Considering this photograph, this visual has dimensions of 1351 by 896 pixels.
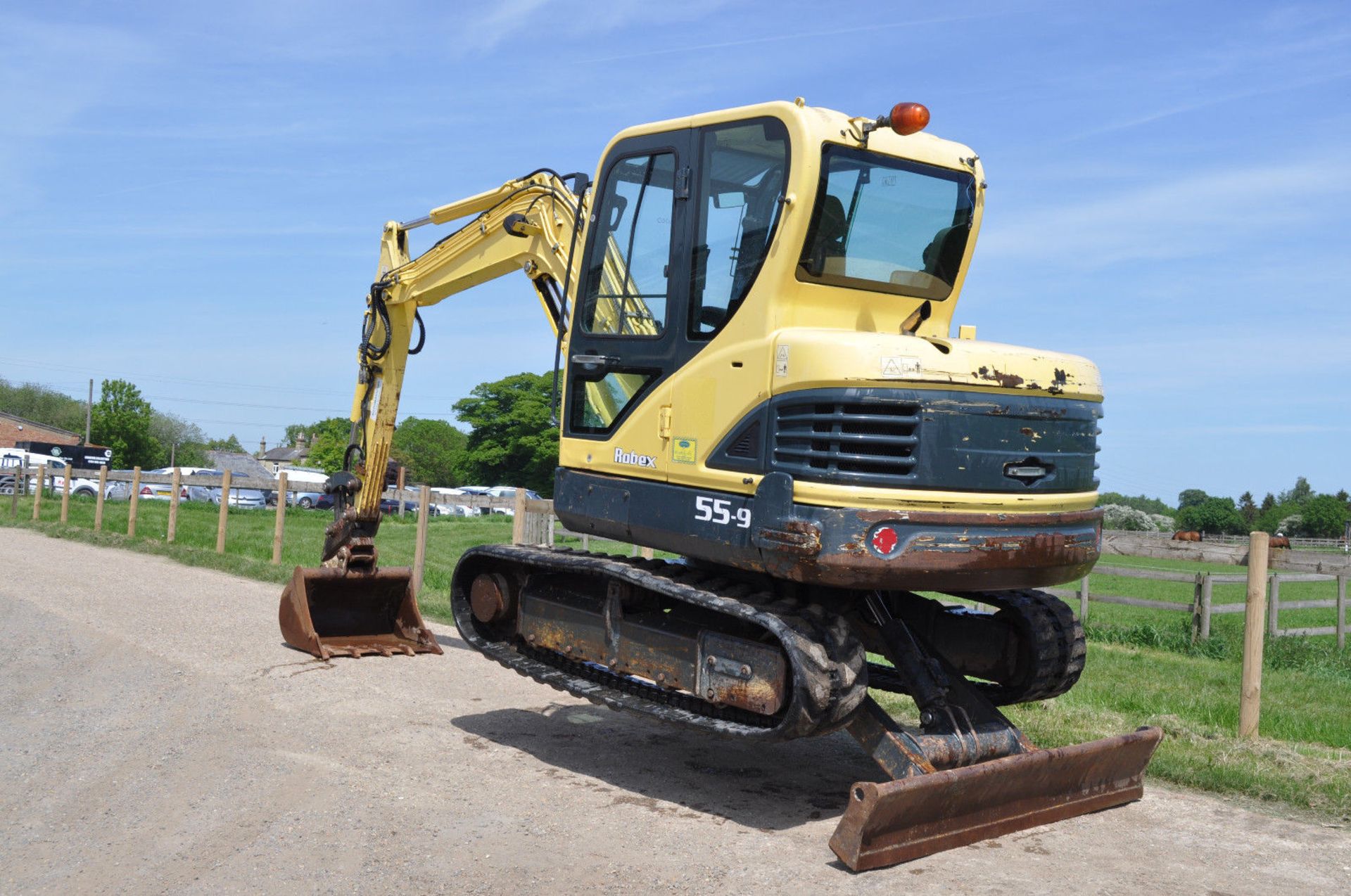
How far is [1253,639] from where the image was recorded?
28.3ft

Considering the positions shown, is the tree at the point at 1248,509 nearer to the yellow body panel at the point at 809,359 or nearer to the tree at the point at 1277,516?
the tree at the point at 1277,516

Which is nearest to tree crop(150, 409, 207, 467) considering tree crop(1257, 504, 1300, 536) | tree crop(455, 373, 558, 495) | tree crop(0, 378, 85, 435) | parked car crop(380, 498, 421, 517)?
tree crop(0, 378, 85, 435)

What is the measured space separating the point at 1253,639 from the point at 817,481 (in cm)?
450

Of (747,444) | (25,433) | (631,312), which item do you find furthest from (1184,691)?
(25,433)

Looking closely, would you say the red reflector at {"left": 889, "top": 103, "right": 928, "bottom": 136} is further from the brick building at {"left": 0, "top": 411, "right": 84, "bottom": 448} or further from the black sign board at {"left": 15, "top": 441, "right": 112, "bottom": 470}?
the brick building at {"left": 0, "top": 411, "right": 84, "bottom": 448}

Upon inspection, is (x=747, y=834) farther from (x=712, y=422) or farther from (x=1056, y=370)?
(x=1056, y=370)

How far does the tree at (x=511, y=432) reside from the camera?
260 ft

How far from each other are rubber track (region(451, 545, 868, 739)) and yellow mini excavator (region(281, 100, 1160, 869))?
2cm

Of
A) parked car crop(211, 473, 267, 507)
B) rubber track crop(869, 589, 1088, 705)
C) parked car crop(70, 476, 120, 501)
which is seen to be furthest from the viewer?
parked car crop(211, 473, 267, 507)

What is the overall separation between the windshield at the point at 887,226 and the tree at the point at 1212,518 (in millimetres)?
100363

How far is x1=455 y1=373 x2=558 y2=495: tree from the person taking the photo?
260ft

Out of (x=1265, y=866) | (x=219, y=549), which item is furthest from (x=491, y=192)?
(x=219, y=549)

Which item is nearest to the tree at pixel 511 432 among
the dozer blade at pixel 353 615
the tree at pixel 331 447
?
the tree at pixel 331 447

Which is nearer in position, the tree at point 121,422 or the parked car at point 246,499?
the parked car at point 246,499
